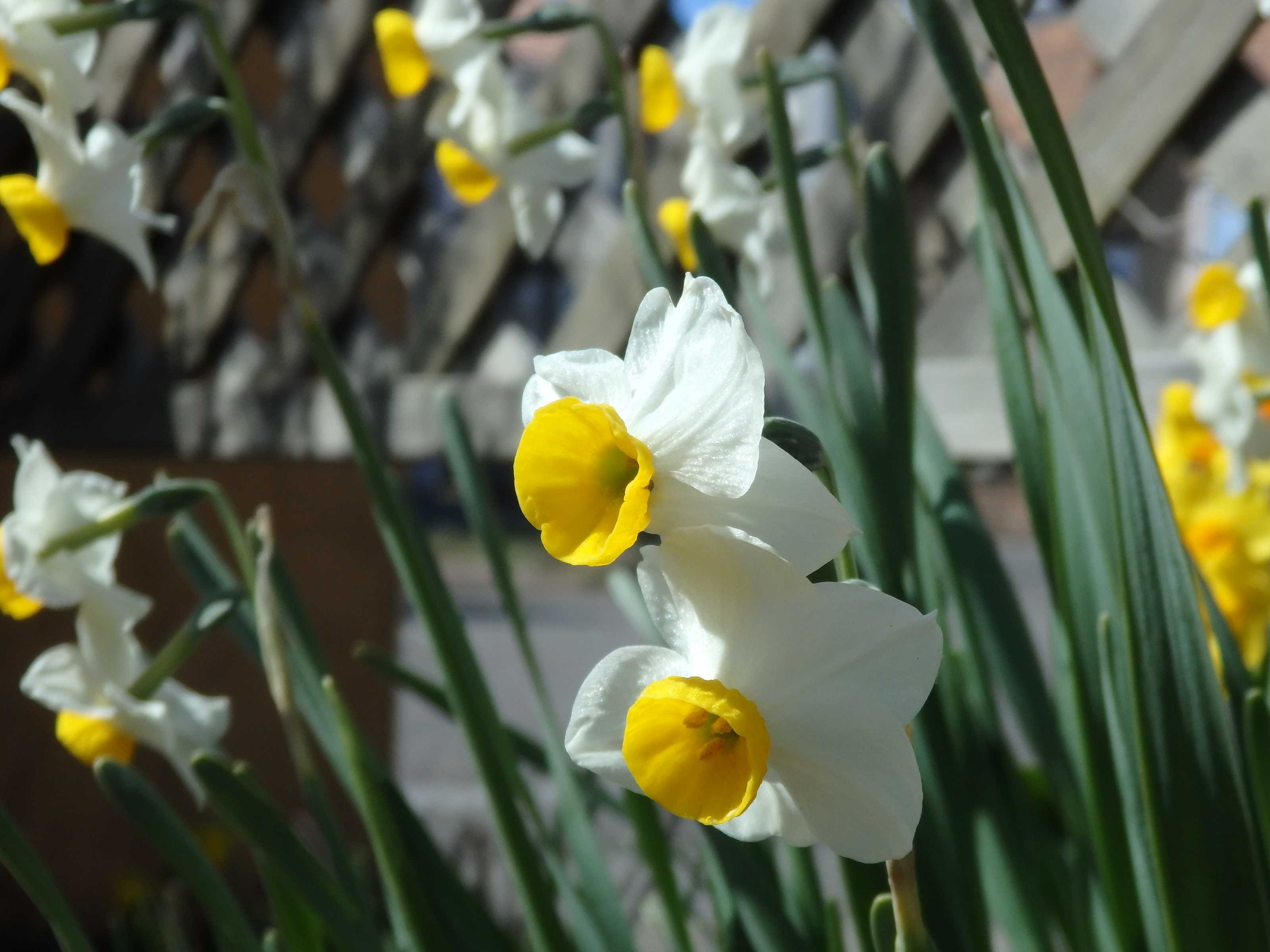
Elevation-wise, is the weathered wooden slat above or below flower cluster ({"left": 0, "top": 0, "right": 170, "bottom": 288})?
below

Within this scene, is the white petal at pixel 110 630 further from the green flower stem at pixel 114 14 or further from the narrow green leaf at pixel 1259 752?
the narrow green leaf at pixel 1259 752

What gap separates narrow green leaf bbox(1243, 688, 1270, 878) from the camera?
1.24 ft

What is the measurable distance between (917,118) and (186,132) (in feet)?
2.44

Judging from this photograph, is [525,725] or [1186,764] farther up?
[1186,764]

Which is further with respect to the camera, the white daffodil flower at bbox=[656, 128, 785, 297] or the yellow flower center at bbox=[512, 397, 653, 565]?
the white daffodil flower at bbox=[656, 128, 785, 297]

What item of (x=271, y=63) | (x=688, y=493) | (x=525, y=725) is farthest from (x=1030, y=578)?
(x=688, y=493)

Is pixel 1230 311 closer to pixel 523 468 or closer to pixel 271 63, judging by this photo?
pixel 523 468

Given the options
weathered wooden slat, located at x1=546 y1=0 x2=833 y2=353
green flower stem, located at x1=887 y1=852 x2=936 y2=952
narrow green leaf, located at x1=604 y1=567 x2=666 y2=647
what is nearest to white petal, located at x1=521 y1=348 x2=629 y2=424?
green flower stem, located at x1=887 y1=852 x2=936 y2=952

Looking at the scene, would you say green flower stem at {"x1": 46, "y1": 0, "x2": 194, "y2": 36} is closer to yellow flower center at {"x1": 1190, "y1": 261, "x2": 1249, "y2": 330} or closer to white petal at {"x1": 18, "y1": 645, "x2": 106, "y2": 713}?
white petal at {"x1": 18, "y1": 645, "x2": 106, "y2": 713}

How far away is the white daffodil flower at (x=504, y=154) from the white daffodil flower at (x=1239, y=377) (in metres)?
0.41

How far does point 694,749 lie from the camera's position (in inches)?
10.5

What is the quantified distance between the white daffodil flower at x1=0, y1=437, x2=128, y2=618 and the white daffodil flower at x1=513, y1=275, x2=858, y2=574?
380 millimetres

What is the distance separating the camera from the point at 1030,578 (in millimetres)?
7816

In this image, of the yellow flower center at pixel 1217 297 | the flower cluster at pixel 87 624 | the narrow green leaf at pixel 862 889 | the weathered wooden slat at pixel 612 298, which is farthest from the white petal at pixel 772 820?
the weathered wooden slat at pixel 612 298
